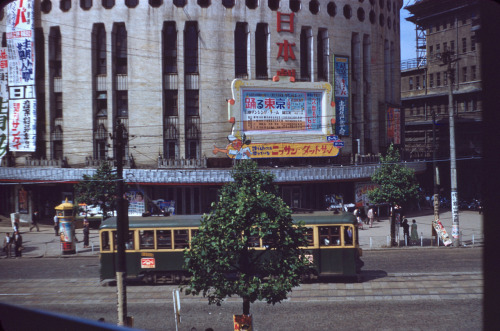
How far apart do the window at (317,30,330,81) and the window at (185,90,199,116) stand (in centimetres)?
1104

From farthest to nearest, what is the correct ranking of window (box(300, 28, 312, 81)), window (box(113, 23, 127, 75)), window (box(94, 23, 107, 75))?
1. window (box(300, 28, 312, 81))
2. window (box(94, 23, 107, 75))
3. window (box(113, 23, 127, 75))

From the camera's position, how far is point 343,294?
61.2 ft

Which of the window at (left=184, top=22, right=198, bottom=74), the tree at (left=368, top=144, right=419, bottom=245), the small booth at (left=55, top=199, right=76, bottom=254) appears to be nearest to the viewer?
the small booth at (left=55, top=199, right=76, bottom=254)

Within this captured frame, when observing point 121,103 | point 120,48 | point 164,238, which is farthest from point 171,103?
point 164,238

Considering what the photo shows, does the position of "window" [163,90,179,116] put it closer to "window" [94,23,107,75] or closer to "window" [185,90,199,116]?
"window" [185,90,199,116]

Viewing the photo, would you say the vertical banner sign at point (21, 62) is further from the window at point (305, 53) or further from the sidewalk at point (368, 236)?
the window at point (305, 53)

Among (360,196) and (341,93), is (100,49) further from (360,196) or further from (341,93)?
(360,196)

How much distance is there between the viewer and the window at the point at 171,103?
137 feet

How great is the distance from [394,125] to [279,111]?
51.0ft

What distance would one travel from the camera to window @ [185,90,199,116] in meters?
42.0

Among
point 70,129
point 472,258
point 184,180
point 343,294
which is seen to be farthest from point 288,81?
point 343,294

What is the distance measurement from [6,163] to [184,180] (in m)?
15.2

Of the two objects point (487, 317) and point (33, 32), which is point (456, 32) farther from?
point (487, 317)

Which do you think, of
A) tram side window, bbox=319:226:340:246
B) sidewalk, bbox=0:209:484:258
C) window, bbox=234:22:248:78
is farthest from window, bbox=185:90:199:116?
tram side window, bbox=319:226:340:246
